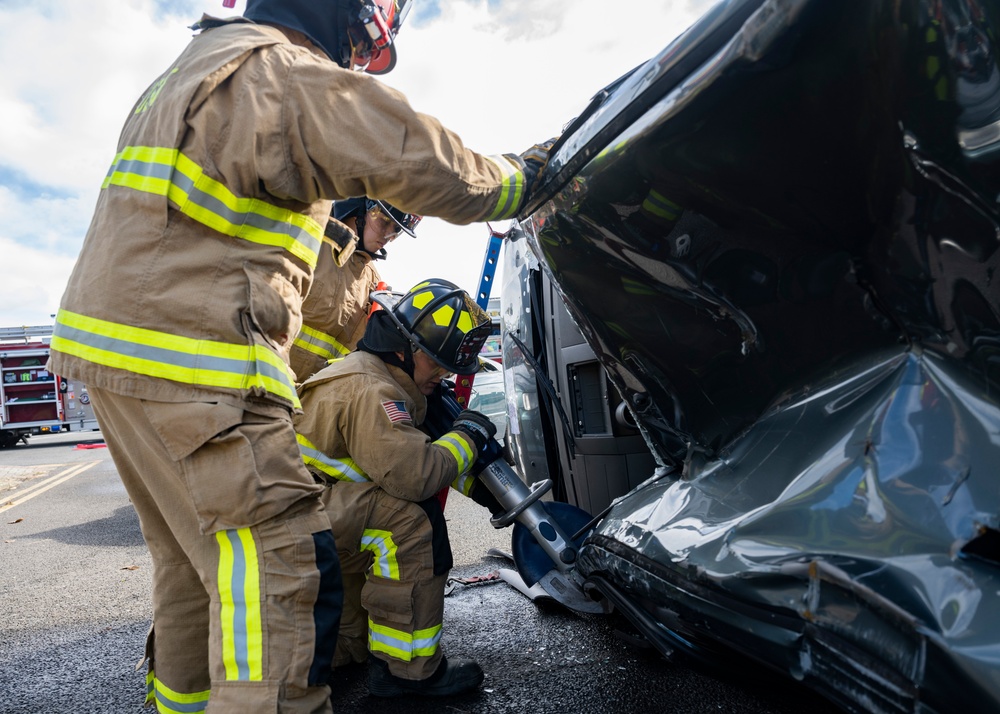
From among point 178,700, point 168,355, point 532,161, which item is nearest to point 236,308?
point 168,355

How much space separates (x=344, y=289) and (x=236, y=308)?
1.81m

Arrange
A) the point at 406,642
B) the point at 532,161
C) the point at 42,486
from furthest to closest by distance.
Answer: the point at 42,486, the point at 406,642, the point at 532,161

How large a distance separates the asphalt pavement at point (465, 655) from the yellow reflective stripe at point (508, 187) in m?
0.98

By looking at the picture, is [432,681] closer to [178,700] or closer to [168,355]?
[178,700]

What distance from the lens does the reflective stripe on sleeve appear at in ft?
7.43

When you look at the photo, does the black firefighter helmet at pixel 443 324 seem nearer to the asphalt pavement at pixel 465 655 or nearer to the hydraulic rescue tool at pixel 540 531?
the hydraulic rescue tool at pixel 540 531

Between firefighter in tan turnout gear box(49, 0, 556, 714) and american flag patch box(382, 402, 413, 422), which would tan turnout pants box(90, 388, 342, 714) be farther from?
american flag patch box(382, 402, 413, 422)

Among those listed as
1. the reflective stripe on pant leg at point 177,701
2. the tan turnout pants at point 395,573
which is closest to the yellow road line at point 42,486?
the tan turnout pants at point 395,573

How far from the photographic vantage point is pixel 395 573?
7.04 ft

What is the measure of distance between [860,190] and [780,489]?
1.63ft

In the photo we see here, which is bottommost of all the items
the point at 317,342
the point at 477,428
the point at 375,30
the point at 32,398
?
the point at 32,398

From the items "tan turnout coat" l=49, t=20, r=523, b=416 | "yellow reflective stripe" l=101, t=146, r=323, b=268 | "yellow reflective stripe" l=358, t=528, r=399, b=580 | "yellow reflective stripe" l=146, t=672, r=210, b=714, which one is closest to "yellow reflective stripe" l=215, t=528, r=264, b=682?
"tan turnout coat" l=49, t=20, r=523, b=416

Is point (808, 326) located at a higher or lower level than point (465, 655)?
higher

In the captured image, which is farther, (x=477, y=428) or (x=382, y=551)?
(x=477, y=428)
